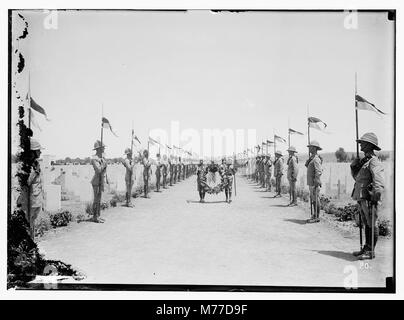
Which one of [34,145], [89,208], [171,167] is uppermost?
[34,145]

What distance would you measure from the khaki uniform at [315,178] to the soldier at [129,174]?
2.46m

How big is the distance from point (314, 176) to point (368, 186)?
71 cm

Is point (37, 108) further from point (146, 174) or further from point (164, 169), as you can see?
point (164, 169)

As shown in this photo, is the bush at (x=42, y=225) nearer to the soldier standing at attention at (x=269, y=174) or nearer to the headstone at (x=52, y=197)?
the headstone at (x=52, y=197)

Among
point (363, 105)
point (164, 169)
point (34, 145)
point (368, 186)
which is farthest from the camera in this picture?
point (164, 169)

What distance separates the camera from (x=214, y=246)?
18.9ft

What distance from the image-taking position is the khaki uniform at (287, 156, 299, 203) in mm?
6040

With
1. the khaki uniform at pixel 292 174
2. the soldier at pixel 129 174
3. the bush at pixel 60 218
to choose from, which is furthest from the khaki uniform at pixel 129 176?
the khaki uniform at pixel 292 174

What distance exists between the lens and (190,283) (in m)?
5.63

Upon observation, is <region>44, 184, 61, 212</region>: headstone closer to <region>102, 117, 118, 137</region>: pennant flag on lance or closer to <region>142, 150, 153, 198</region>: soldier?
<region>102, 117, 118, 137</region>: pennant flag on lance

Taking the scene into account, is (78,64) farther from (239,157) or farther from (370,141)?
(370,141)

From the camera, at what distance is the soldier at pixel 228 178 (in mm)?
6070

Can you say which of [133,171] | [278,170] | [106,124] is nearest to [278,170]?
[278,170]
